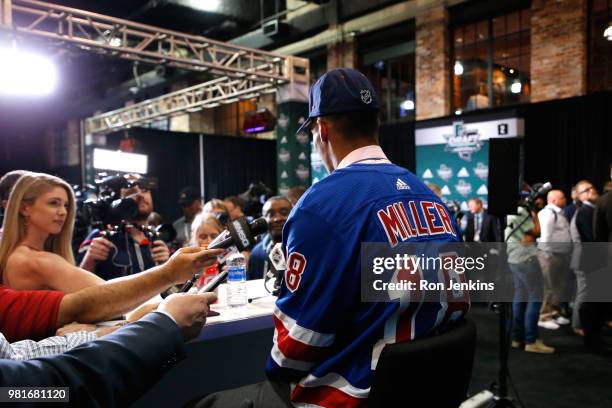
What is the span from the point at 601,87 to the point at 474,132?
1.92m

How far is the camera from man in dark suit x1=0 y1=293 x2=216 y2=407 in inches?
24.4

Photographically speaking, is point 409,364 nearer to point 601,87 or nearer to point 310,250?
point 310,250

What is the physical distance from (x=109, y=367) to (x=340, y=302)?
0.56 meters

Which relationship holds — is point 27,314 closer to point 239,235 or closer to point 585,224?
point 239,235

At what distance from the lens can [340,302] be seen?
3.55 ft

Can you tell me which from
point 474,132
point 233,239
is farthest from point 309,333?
point 474,132

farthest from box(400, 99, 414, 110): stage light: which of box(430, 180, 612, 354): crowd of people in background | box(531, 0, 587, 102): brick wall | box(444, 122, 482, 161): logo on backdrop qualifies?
box(430, 180, 612, 354): crowd of people in background

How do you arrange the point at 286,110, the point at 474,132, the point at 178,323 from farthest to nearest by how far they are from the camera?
1. the point at 286,110
2. the point at 474,132
3. the point at 178,323

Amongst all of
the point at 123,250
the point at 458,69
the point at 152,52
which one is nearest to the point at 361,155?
the point at 123,250

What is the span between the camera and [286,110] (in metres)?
9.90

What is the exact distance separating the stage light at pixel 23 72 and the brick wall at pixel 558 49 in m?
7.95

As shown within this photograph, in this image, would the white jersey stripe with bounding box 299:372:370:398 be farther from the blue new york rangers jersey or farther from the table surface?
the table surface

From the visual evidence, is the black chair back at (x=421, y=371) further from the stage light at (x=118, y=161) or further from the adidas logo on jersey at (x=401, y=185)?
the stage light at (x=118, y=161)

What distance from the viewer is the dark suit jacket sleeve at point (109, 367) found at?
0.62 m
